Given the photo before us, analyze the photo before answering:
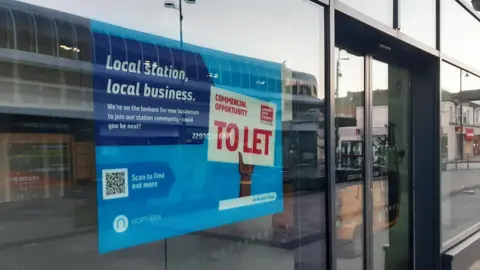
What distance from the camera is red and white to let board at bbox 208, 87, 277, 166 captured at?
2.54m

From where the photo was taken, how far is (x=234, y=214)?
263 centimetres

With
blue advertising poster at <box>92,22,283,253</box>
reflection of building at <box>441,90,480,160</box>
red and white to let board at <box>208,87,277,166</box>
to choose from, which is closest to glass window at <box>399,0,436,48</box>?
reflection of building at <box>441,90,480,160</box>

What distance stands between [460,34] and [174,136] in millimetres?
4590

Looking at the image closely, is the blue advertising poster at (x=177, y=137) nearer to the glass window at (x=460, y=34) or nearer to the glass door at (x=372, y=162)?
the glass door at (x=372, y=162)

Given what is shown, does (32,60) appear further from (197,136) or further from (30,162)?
(197,136)

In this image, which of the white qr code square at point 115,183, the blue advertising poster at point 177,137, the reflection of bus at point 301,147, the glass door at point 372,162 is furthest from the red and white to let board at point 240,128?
the glass door at point 372,162

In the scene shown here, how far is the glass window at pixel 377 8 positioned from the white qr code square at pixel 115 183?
6.73 feet

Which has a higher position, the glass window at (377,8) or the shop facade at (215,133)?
the glass window at (377,8)

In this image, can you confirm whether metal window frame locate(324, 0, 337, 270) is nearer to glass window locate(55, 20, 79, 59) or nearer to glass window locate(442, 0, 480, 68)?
glass window locate(55, 20, 79, 59)

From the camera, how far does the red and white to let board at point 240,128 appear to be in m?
2.54

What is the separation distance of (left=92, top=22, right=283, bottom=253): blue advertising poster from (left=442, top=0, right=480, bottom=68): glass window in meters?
2.99

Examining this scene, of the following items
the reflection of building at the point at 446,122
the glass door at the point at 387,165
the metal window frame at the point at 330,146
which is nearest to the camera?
the metal window frame at the point at 330,146

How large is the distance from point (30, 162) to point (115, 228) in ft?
2.64

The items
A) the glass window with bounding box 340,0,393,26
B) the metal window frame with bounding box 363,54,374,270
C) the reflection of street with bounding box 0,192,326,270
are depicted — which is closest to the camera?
the reflection of street with bounding box 0,192,326,270
